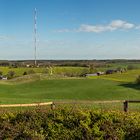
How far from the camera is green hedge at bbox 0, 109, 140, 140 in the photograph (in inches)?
387

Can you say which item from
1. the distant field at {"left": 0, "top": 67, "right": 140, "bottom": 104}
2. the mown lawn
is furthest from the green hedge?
the mown lawn

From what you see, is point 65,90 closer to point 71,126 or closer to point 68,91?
point 68,91

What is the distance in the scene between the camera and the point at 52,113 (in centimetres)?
1034

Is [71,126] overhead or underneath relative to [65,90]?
overhead

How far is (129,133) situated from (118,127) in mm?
303

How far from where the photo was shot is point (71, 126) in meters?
10.0

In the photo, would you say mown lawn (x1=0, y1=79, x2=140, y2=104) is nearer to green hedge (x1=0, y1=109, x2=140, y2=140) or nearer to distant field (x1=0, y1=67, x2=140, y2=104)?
distant field (x1=0, y1=67, x2=140, y2=104)

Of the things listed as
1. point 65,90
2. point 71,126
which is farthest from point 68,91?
point 71,126

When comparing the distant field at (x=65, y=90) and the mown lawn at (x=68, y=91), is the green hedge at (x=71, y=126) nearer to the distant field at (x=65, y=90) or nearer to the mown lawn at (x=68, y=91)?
the distant field at (x=65, y=90)

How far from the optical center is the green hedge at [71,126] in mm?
9828

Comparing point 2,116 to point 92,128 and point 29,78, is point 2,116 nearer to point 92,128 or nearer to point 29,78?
point 92,128

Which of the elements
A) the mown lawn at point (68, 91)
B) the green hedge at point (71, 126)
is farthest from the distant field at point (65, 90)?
the green hedge at point (71, 126)

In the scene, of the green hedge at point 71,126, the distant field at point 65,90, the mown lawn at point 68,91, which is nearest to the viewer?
the green hedge at point 71,126

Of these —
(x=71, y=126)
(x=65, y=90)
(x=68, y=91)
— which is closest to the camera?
(x=71, y=126)
